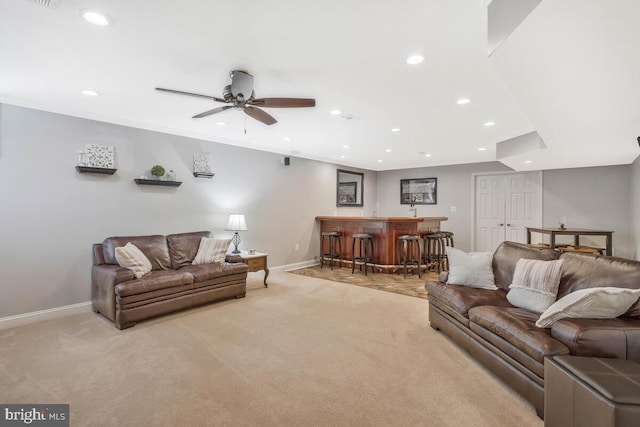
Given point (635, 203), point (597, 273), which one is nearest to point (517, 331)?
point (597, 273)

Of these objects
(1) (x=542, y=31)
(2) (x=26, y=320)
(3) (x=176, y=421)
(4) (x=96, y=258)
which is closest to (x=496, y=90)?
(1) (x=542, y=31)

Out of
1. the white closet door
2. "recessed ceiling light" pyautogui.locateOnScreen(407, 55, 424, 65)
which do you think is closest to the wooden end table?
"recessed ceiling light" pyautogui.locateOnScreen(407, 55, 424, 65)

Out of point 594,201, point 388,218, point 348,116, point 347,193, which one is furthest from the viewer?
point 347,193

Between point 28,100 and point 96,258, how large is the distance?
6.24 feet

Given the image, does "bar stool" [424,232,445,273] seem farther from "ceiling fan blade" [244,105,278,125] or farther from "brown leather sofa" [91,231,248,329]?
"ceiling fan blade" [244,105,278,125]

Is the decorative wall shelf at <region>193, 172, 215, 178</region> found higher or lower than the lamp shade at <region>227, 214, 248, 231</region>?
higher

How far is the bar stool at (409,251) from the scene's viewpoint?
5.66 meters

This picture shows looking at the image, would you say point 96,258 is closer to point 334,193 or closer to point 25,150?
point 25,150

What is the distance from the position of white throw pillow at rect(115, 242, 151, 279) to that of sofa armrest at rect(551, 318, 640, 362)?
3972 mm

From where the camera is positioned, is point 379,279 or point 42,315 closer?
point 42,315

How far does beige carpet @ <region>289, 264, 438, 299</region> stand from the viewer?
4.86 meters

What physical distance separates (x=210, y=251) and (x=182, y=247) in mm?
390

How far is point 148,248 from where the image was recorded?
13.4 feet

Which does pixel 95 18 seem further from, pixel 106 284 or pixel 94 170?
pixel 106 284
